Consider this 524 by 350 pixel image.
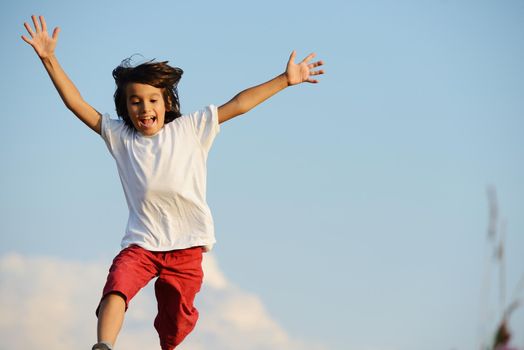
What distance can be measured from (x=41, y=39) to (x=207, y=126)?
128 centimetres

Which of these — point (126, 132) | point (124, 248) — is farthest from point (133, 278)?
point (126, 132)

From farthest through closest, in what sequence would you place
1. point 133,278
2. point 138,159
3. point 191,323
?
point 191,323, point 138,159, point 133,278

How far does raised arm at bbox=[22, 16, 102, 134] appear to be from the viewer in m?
5.29

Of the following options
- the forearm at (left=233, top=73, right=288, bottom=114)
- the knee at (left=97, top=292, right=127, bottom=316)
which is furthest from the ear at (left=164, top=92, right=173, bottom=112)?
the knee at (left=97, top=292, right=127, bottom=316)

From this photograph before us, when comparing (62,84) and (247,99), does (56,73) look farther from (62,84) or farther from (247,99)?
(247,99)

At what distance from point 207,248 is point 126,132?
3.17 ft

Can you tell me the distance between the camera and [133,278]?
4871mm

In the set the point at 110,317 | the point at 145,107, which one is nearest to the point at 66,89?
the point at 145,107

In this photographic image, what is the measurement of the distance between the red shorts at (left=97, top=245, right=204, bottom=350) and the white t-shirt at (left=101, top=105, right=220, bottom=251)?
0.09 meters

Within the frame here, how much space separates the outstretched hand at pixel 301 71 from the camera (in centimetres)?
548

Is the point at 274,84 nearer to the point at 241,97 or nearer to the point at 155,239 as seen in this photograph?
the point at 241,97

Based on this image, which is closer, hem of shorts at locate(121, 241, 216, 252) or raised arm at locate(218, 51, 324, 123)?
hem of shorts at locate(121, 241, 216, 252)

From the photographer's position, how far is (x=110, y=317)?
15.1 feet

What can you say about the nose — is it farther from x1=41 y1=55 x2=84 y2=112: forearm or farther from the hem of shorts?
the hem of shorts
